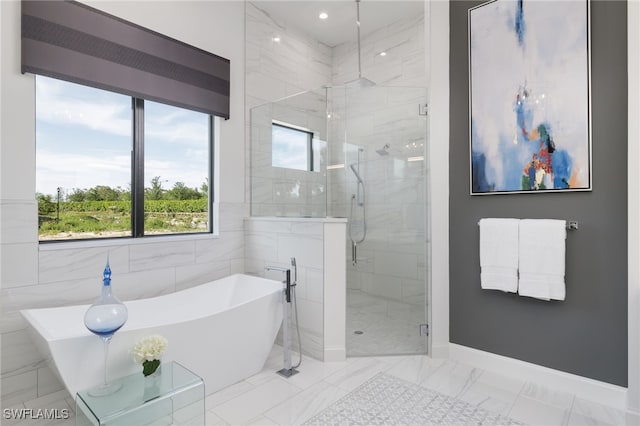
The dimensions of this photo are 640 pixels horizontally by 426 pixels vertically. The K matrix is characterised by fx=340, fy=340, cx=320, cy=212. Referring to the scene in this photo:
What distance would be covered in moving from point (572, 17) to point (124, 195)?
353 cm

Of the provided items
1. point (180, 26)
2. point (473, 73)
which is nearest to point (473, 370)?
point (473, 73)

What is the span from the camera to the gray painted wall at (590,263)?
2.11 m

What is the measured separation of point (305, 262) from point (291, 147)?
1267mm

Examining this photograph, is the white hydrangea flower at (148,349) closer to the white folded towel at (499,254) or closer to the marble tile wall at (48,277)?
the marble tile wall at (48,277)

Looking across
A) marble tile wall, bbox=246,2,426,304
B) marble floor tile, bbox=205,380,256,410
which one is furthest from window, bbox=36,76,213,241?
marble floor tile, bbox=205,380,256,410

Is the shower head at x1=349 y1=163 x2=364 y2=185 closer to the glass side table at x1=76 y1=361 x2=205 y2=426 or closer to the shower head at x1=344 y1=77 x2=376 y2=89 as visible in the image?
the shower head at x1=344 y1=77 x2=376 y2=89

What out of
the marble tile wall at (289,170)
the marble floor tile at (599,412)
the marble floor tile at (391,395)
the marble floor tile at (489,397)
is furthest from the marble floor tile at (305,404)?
the marble floor tile at (599,412)

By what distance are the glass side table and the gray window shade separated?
6.78 feet

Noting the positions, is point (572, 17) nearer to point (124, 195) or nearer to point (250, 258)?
point (250, 258)

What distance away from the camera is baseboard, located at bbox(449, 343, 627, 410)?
2.14 meters

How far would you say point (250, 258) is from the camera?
11.4 ft

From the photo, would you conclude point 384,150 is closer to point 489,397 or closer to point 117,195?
point 489,397

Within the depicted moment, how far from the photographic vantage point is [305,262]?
2.90 meters

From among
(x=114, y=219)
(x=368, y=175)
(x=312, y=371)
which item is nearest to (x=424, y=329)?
(x=312, y=371)
